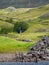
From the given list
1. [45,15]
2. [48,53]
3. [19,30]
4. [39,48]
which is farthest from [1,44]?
[45,15]

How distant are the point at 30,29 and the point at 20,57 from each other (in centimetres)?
10028

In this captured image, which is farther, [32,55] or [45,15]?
[45,15]

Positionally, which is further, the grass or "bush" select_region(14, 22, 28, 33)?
"bush" select_region(14, 22, 28, 33)

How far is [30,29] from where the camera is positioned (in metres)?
143

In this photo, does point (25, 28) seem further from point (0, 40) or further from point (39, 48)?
point (39, 48)

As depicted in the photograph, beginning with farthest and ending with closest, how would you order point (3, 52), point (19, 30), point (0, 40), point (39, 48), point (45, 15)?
point (45, 15), point (19, 30), point (0, 40), point (3, 52), point (39, 48)

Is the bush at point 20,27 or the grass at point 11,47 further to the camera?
the bush at point 20,27

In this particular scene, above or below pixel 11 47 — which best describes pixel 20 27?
Result: above

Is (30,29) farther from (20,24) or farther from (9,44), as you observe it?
(9,44)

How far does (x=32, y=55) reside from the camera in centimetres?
4169

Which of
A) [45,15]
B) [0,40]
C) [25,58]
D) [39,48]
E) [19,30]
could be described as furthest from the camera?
[45,15]

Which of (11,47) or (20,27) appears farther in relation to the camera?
(20,27)

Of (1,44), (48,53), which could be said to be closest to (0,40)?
(1,44)

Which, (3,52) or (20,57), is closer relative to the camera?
(20,57)
